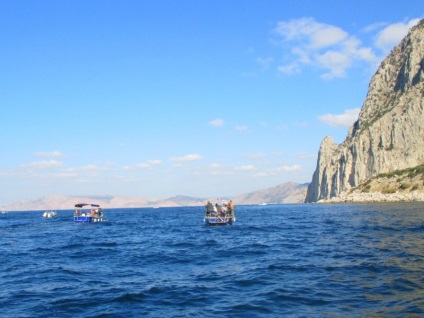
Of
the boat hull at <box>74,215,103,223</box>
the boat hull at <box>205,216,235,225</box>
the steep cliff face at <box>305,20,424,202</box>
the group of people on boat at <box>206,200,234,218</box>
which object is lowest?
the boat hull at <box>74,215,103,223</box>

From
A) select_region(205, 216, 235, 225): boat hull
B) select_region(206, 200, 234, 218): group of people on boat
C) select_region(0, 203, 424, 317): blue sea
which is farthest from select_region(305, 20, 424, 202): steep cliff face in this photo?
select_region(0, 203, 424, 317): blue sea

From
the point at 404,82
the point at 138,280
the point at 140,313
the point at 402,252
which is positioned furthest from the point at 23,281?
the point at 404,82

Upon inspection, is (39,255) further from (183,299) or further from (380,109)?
(380,109)

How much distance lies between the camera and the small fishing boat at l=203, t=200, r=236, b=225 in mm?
53594

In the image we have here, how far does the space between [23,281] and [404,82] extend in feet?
560

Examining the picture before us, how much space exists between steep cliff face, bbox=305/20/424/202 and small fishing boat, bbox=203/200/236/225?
106 meters

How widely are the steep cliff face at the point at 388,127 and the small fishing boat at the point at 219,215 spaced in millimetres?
106403

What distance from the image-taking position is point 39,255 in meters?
28.0

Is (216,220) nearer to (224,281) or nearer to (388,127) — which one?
(224,281)

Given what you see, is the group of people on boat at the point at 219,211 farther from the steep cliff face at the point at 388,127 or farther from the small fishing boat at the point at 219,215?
the steep cliff face at the point at 388,127

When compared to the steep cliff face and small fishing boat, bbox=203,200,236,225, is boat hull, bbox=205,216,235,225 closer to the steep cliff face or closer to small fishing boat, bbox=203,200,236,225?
small fishing boat, bbox=203,200,236,225

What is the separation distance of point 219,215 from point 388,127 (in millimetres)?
117209

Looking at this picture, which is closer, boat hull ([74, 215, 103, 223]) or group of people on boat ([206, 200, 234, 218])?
group of people on boat ([206, 200, 234, 218])

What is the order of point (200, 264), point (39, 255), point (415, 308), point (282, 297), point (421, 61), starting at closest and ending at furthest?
point (415, 308)
point (282, 297)
point (200, 264)
point (39, 255)
point (421, 61)
